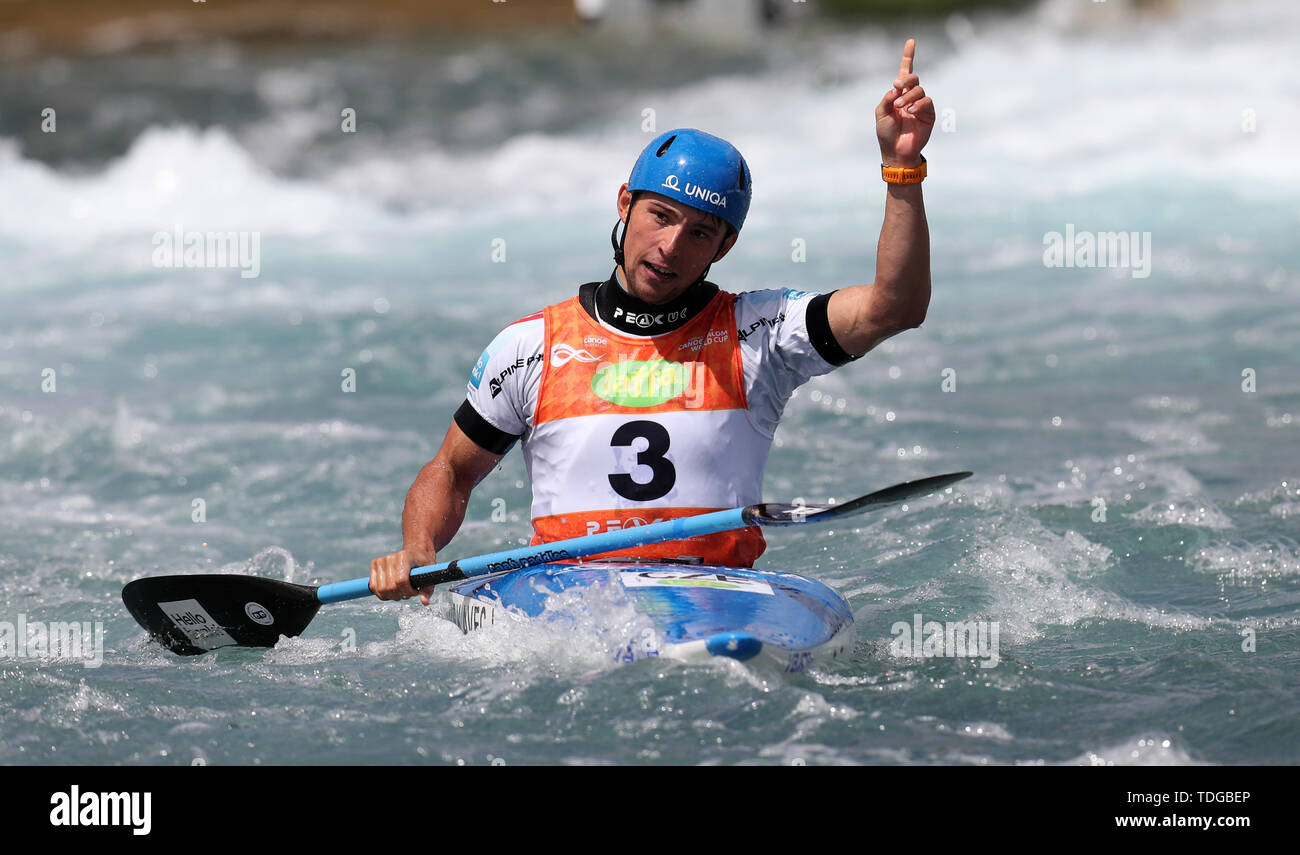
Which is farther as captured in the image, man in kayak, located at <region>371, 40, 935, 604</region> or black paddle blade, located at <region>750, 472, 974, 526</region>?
man in kayak, located at <region>371, 40, 935, 604</region>

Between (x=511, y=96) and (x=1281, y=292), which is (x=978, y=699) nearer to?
(x=1281, y=292)

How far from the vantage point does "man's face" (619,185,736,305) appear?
4.29 meters

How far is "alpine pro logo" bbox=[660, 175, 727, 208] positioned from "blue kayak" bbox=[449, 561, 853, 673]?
1.05m

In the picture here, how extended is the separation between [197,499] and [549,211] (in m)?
9.37

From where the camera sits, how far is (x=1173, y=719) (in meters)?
3.95

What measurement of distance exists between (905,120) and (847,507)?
104 cm

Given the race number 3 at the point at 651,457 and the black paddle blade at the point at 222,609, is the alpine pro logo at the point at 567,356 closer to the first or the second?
the race number 3 at the point at 651,457

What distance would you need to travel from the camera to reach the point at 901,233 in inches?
157

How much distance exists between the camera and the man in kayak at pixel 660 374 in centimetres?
430

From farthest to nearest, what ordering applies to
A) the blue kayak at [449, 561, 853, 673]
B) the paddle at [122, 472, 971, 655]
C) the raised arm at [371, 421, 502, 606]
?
1. the paddle at [122, 472, 971, 655]
2. the raised arm at [371, 421, 502, 606]
3. the blue kayak at [449, 561, 853, 673]

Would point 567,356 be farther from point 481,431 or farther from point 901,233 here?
point 901,233

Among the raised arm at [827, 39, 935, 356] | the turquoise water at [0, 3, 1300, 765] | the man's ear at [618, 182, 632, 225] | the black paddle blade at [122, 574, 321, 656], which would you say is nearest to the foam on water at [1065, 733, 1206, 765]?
the turquoise water at [0, 3, 1300, 765]

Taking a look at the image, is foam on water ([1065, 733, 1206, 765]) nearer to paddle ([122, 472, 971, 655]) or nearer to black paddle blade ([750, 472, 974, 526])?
black paddle blade ([750, 472, 974, 526])
